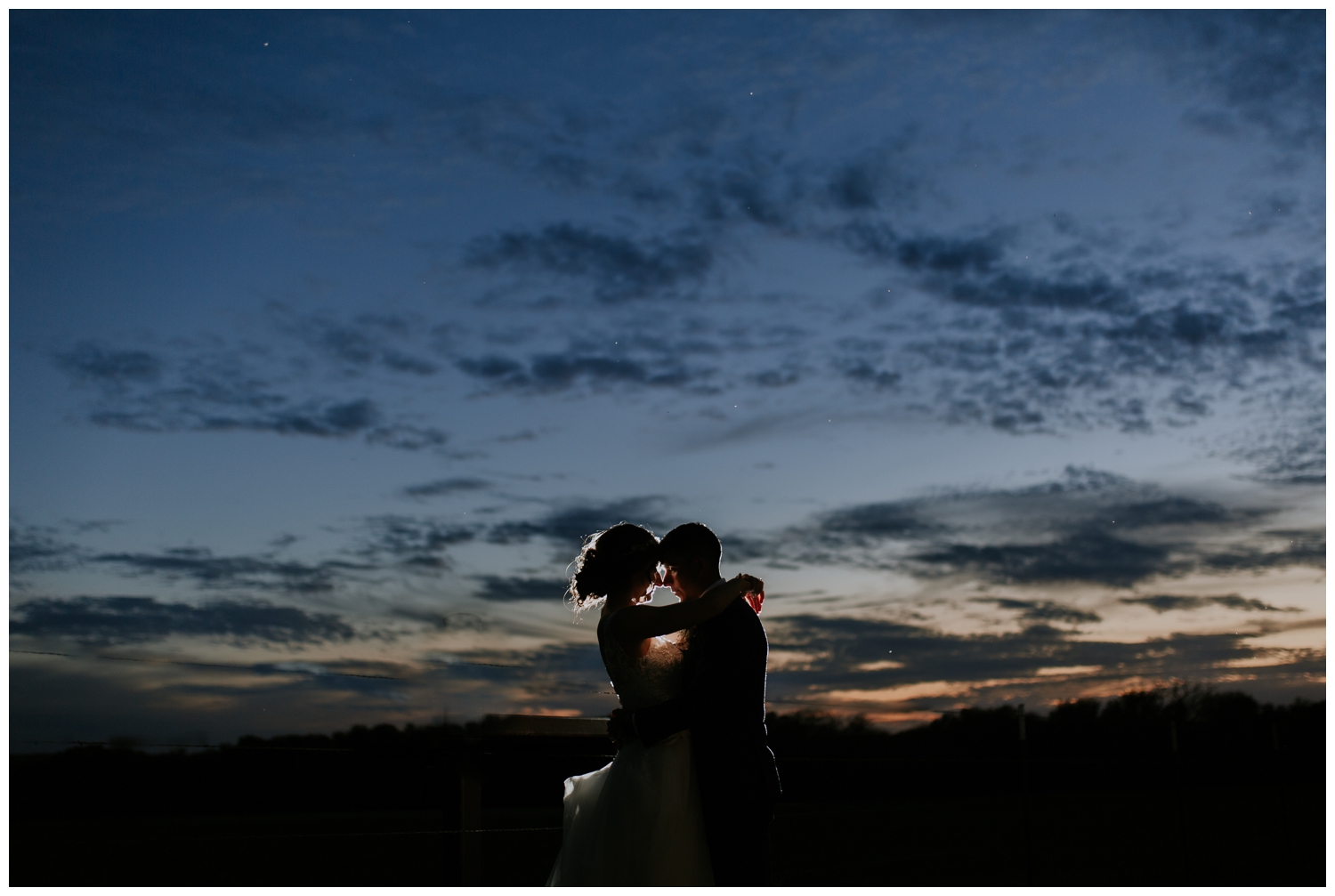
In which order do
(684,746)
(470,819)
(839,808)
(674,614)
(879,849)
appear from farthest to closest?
(879,849), (839,808), (470,819), (684,746), (674,614)

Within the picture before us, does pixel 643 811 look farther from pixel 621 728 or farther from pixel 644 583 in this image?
pixel 644 583

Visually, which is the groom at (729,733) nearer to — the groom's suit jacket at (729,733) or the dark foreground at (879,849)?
the groom's suit jacket at (729,733)

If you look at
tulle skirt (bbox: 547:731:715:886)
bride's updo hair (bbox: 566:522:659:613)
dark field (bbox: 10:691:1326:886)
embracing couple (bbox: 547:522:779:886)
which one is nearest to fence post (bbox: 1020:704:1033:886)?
dark field (bbox: 10:691:1326:886)

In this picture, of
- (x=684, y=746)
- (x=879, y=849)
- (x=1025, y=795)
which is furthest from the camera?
(x=879, y=849)

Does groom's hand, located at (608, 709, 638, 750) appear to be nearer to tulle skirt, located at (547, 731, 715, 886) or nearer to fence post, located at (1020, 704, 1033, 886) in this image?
tulle skirt, located at (547, 731, 715, 886)

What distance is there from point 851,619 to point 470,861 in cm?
857

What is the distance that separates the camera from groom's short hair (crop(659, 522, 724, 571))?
9.79ft

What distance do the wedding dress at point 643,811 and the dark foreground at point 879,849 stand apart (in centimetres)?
51

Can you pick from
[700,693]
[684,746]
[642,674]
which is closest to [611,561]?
[642,674]

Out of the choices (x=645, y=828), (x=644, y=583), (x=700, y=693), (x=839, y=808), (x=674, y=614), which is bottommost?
(x=839, y=808)

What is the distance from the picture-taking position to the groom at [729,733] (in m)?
2.83

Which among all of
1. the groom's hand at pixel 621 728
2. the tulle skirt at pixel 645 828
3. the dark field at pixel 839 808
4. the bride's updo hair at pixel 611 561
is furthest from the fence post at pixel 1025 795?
the bride's updo hair at pixel 611 561

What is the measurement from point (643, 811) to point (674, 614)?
569mm

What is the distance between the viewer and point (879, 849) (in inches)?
708
